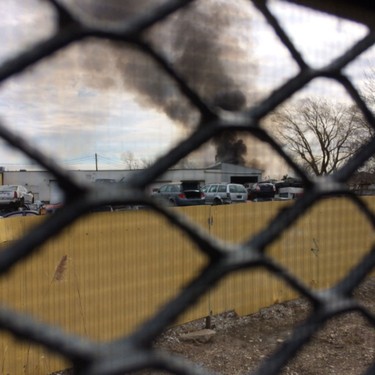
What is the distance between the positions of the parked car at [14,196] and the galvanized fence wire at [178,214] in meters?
0.16

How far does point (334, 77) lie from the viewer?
1005 mm

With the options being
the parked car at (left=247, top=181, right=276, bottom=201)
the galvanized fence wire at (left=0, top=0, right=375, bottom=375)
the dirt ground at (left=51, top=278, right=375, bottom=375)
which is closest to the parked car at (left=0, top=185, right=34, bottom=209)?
the galvanized fence wire at (left=0, top=0, right=375, bottom=375)

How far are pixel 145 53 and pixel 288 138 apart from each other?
0.39m

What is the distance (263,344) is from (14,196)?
192 inches

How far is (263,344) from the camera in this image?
516cm

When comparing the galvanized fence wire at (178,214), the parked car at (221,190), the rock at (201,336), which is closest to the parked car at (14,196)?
the galvanized fence wire at (178,214)

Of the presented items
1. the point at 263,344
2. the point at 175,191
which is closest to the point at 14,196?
Result: the point at 175,191

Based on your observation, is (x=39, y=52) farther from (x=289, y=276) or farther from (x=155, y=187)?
(x=289, y=276)

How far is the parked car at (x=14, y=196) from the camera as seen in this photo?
2.58ft

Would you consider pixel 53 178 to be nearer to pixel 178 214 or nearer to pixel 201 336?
pixel 178 214

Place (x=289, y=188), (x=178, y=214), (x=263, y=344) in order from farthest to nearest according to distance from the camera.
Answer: (x=263, y=344) < (x=289, y=188) < (x=178, y=214)

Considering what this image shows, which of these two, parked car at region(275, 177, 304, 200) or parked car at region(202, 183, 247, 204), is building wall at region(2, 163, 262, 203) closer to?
parked car at region(202, 183, 247, 204)

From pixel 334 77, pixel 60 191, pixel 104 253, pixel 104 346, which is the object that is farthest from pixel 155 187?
pixel 104 253

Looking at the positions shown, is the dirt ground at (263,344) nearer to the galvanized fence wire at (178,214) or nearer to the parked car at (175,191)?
the galvanized fence wire at (178,214)
